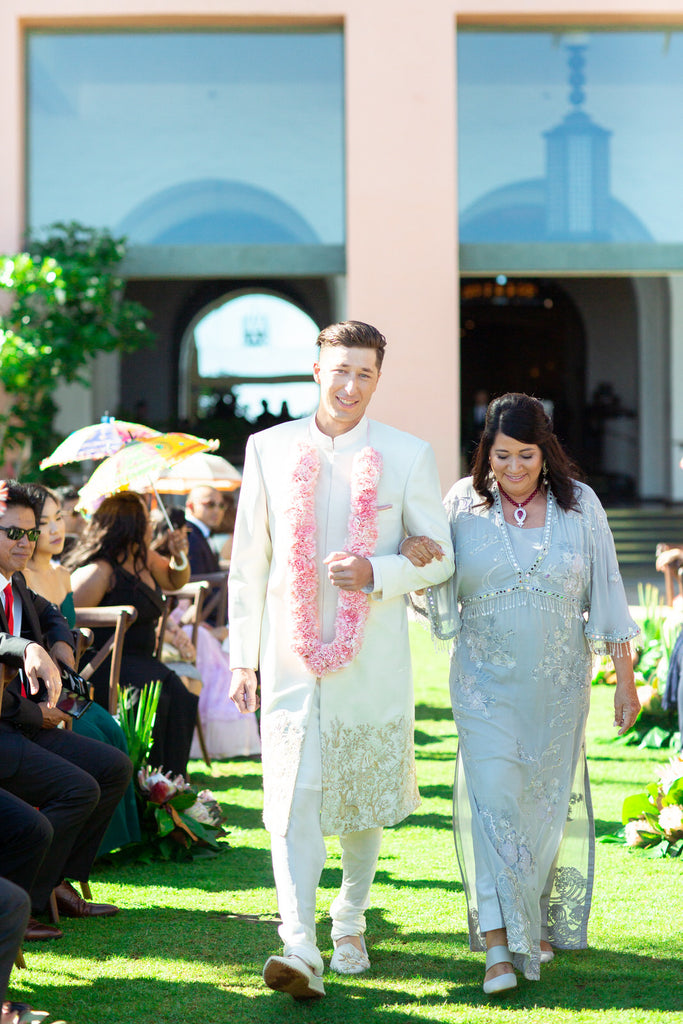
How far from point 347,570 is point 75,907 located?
5.62 feet

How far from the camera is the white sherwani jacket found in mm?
3592

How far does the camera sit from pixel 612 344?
2394 cm

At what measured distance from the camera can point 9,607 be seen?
3791 millimetres

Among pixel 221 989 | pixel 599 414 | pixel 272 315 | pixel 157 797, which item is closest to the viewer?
pixel 221 989

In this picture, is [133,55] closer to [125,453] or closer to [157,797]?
[125,453]

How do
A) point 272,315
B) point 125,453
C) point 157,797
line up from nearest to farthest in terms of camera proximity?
point 157,797 < point 125,453 < point 272,315

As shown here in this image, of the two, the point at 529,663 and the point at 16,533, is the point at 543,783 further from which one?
the point at 16,533

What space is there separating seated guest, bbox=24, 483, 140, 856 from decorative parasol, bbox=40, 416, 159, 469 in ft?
4.26

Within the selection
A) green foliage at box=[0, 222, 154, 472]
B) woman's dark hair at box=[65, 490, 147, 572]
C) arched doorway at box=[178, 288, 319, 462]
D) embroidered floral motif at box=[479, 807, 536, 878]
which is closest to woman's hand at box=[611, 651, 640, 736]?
embroidered floral motif at box=[479, 807, 536, 878]

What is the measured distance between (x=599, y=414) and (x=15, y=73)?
1384 cm

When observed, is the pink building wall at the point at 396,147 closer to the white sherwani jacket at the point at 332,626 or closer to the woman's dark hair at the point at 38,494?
the woman's dark hair at the point at 38,494

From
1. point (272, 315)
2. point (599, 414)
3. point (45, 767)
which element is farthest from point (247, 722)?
point (599, 414)

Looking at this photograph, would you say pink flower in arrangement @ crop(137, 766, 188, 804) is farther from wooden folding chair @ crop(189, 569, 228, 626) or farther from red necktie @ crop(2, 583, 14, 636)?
wooden folding chair @ crop(189, 569, 228, 626)

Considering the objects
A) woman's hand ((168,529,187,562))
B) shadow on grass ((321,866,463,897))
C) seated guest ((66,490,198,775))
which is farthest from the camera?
woman's hand ((168,529,187,562))
